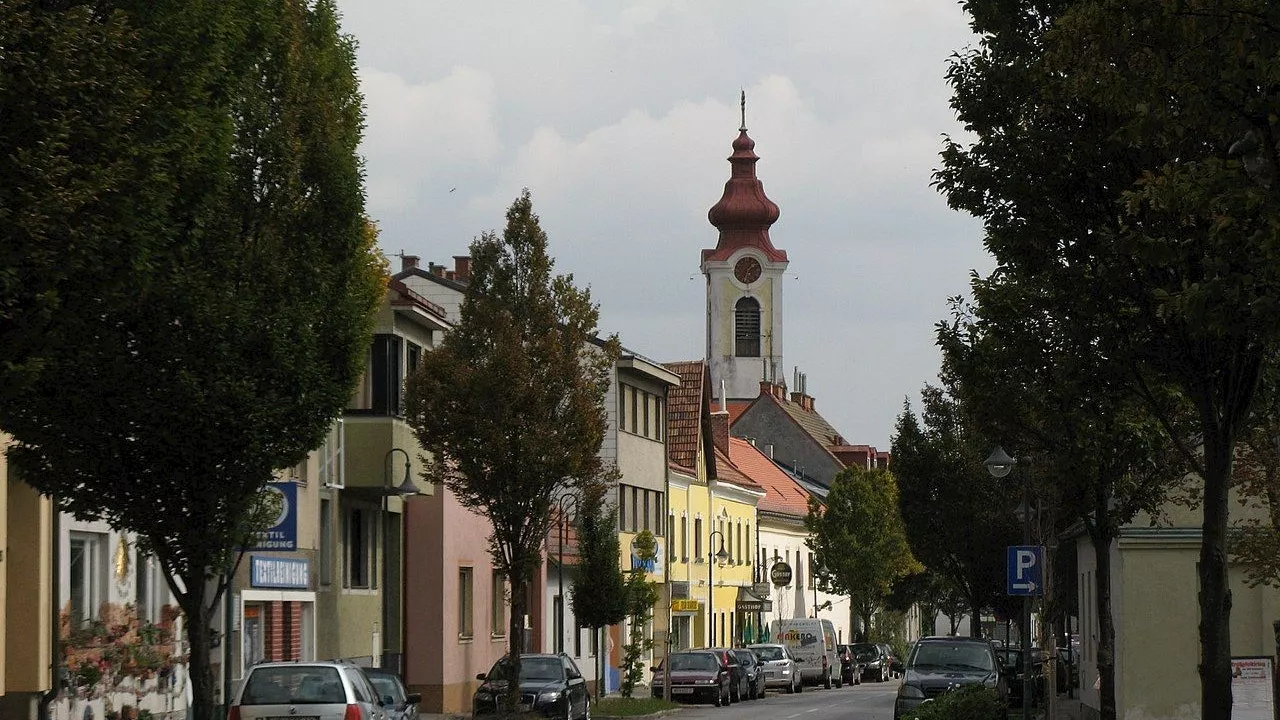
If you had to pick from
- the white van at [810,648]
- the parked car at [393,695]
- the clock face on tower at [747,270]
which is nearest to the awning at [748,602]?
the white van at [810,648]

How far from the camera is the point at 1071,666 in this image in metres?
46.9

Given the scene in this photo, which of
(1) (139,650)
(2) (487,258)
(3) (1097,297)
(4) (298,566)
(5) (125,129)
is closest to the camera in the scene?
(5) (125,129)

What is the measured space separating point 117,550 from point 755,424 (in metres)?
87.0

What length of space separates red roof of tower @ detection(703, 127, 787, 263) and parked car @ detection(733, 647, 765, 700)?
70229mm

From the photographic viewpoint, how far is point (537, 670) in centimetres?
3581

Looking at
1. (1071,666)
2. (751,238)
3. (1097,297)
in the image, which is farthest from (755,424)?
(1097,297)

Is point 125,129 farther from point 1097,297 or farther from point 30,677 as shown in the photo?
point 30,677

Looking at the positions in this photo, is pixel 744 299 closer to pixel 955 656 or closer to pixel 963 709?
pixel 955 656

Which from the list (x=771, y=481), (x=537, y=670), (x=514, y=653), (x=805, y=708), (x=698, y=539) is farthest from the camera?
(x=771, y=481)

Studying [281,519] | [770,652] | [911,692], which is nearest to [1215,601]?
[281,519]

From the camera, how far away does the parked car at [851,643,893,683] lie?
76.0 metres

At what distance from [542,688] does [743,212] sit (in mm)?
91557

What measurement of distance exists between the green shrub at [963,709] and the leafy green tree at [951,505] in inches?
1048

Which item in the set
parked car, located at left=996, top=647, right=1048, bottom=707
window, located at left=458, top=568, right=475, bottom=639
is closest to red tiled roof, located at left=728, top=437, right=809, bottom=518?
window, located at left=458, top=568, right=475, bottom=639
